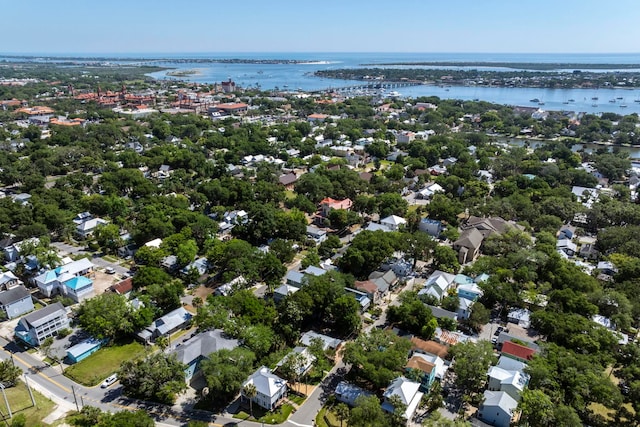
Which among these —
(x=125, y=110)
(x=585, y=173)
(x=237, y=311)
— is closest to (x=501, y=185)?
(x=585, y=173)

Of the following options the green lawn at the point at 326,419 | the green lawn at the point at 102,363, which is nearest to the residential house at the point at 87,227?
the green lawn at the point at 102,363

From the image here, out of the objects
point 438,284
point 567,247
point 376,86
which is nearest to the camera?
point 438,284

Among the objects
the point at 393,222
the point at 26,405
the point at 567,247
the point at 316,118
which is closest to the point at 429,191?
the point at 393,222

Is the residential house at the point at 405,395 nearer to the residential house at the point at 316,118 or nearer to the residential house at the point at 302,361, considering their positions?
the residential house at the point at 302,361

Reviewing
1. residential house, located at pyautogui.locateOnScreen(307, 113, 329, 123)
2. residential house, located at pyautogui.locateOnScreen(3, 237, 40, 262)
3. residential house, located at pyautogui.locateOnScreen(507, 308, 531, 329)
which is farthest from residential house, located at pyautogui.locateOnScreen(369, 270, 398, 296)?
residential house, located at pyautogui.locateOnScreen(307, 113, 329, 123)

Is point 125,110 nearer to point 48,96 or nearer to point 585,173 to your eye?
point 48,96

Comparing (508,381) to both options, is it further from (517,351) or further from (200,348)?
(200,348)

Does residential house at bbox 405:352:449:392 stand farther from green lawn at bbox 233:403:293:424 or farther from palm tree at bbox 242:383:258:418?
palm tree at bbox 242:383:258:418
